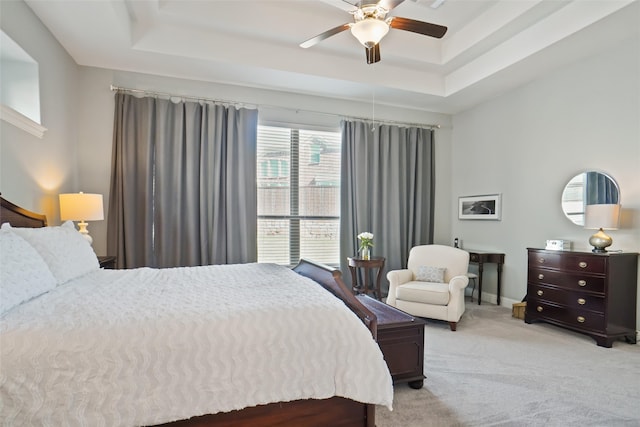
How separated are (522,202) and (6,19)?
5.42 meters

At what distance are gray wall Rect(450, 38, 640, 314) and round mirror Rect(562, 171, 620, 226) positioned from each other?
0.25ft

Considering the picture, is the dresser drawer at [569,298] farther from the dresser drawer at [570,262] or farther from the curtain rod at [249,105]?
the curtain rod at [249,105]

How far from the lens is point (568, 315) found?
3369 millimetres

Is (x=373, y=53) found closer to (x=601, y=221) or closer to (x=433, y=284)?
(x=433, y=284)

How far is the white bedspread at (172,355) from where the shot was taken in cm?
117

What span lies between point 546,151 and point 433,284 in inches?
85.1

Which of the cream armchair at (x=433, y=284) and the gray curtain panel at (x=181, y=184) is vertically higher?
the gray curtain panel at (x=181, y=184)

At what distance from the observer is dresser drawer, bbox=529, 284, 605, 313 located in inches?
124

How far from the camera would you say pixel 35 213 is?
2.82 m

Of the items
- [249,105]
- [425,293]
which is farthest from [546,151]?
[249,105]

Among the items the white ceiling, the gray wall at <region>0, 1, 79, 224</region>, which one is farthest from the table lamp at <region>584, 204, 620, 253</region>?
the gray wall at <region>0, 1, 79, 224</region>

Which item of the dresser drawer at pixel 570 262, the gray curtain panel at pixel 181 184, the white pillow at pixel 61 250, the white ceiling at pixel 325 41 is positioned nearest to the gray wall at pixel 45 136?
the white ceiling at pixel 325 41

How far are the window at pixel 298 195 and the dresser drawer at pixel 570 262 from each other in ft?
8.13

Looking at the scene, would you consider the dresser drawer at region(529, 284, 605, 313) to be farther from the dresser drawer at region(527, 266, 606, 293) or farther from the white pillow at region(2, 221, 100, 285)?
the white pillow at region(2, 221, 100, 285)
